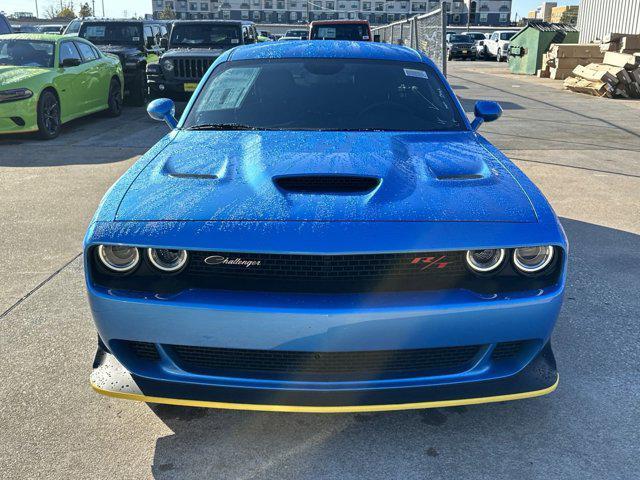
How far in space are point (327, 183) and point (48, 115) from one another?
817 centimetres

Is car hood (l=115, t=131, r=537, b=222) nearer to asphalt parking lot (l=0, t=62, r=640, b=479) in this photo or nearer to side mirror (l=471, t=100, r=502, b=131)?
side mirror (l=471, t=100, r=502, b=131)

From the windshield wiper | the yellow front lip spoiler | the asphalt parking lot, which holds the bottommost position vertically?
the asphalt parking lot

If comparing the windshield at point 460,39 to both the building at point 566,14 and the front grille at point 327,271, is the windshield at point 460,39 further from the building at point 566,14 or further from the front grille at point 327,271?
the front grille at point 327,271

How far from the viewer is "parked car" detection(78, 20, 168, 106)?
519 inches

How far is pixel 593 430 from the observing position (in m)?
2.53

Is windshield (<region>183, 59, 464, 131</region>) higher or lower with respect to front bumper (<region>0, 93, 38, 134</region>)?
higher

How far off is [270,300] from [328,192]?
1.77ft

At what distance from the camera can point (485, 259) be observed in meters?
2.26

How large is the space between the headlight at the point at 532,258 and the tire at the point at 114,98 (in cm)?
1058

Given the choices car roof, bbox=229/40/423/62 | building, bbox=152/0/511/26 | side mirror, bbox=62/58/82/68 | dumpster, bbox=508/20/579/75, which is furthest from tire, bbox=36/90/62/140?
building, bbox=152/0/511/26

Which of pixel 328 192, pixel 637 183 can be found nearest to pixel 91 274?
pixel 328 192

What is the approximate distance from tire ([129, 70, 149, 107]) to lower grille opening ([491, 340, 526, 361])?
1236 centimetres

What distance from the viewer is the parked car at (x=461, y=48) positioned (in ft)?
117

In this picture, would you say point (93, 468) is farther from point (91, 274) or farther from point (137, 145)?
point (137, 145)
